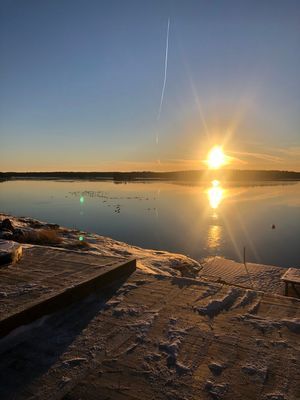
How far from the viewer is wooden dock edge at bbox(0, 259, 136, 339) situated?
4465 millimetres

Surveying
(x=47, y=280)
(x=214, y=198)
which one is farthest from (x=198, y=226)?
(x=214, y=198)

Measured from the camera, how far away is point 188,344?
4.21 meters

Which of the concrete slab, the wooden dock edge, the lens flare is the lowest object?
the lens flare

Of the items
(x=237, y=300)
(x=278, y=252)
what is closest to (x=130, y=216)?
(x=278, y=252)

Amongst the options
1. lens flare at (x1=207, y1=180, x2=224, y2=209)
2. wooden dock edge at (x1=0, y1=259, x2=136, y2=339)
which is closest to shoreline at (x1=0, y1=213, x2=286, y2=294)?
wooden dock edge at (x1=0, y1=259, x2=136, y2=339)

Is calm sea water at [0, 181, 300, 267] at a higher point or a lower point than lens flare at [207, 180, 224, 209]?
lower

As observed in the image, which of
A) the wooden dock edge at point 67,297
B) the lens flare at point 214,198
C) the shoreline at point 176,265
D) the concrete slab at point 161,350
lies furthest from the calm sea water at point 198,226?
the concrete slab at point 161,350

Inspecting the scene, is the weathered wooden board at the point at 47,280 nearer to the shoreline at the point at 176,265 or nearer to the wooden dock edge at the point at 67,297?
the wooden dock edge at the point at 67,297

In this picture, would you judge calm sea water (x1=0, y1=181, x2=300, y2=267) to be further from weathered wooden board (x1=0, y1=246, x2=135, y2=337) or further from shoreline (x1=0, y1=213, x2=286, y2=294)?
weathered wooden board (x1=0, y1=246, x2=135, y2=337)

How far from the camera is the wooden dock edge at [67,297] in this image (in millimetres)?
4465

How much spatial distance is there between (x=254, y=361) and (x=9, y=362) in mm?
2942

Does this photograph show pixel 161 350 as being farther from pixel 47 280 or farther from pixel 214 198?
pixel 214 198

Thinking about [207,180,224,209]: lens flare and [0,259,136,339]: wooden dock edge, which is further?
[207,180,224,209]: lens flare

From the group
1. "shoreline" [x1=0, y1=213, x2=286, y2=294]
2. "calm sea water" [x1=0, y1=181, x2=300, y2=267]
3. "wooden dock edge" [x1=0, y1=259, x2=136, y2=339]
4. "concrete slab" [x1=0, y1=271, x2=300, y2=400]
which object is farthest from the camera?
"calm sea water" [x1=0, y1=181, x2=300, y2=267]
